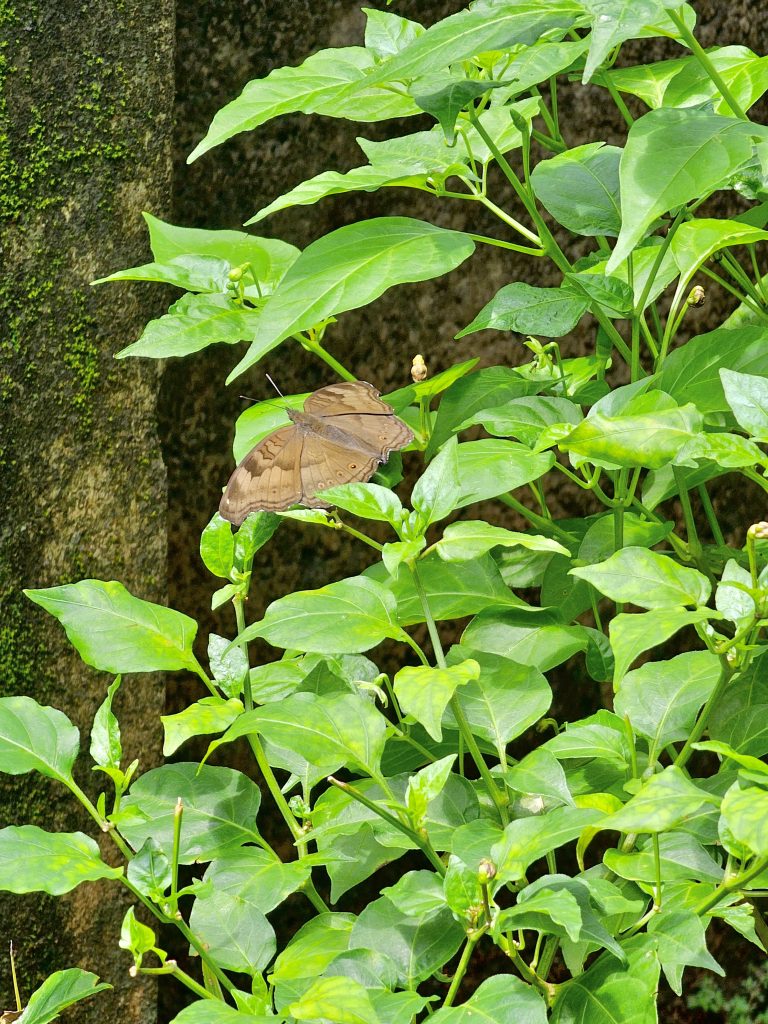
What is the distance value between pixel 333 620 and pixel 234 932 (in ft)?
0.83

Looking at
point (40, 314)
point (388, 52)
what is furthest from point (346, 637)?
point (40, 314)

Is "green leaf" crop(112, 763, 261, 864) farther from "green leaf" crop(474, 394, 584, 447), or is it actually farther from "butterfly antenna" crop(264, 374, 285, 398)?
→ "butterfly antenna" crop(264, 374, 285, 398)

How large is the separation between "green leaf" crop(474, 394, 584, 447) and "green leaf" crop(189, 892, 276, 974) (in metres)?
0.42

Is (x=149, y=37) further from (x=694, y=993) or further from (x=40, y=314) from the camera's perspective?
(x=694, y=993)

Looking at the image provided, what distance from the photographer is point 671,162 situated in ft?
2.07

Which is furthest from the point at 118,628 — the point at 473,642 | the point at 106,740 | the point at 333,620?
the point at 473,642

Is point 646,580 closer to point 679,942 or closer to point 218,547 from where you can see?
point 679,942

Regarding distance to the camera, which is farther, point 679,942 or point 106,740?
point 106,740

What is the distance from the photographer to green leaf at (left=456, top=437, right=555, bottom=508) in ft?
2.40

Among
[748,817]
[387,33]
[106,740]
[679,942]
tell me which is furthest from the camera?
[387,33]

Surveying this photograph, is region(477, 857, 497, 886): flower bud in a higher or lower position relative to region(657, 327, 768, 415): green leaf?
lower

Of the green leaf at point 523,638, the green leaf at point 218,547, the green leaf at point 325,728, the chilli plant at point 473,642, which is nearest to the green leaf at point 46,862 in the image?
the chilli plant at point 473,642

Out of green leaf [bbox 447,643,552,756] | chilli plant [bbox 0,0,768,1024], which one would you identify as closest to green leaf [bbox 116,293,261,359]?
→ chilli plant [bbox 0,0,768,1024]

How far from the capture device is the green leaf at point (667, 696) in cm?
72
